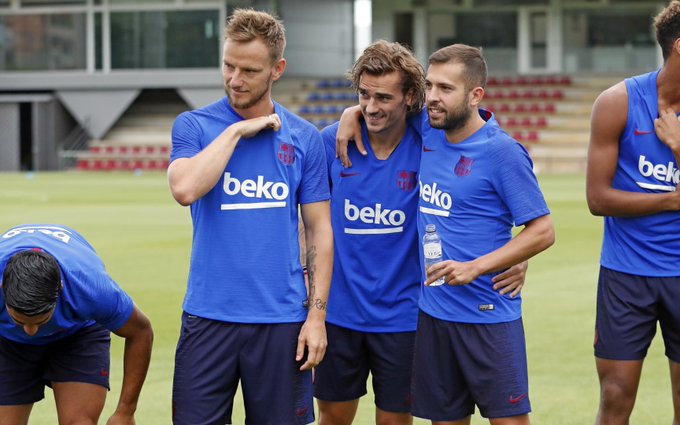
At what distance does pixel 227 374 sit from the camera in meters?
4.56

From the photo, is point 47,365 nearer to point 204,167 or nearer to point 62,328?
point 62,328

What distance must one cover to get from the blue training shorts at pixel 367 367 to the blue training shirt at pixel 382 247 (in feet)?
0.20

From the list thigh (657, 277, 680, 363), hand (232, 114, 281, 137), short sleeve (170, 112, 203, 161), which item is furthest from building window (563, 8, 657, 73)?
short sleeve (170, 112, 203, 161)

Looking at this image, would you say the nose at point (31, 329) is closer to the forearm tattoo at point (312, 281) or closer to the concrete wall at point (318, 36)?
the forearm tattoo at point (312, 281)

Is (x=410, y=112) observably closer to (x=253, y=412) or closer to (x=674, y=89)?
(x=674, y=89)

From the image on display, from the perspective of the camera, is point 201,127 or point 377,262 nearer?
point 201,127

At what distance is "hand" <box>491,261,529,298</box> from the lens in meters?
4.78

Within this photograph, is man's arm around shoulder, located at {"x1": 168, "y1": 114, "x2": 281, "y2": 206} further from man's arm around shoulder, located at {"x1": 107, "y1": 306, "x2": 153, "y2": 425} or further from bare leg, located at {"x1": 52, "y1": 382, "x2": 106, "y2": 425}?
bare leg, located at {"x1": 52, "y1": 382, "x2": 106, "y2": 425}

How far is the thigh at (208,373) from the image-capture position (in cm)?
453

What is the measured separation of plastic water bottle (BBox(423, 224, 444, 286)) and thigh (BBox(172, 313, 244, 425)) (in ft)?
2.90

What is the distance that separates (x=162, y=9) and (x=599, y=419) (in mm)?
42933

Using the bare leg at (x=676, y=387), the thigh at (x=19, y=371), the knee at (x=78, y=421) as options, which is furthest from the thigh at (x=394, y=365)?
the thigh at (x=19, y=371)

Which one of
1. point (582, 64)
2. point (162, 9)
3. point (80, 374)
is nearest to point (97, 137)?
point (162, 9)

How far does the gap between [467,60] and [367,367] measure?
5.42 feet
